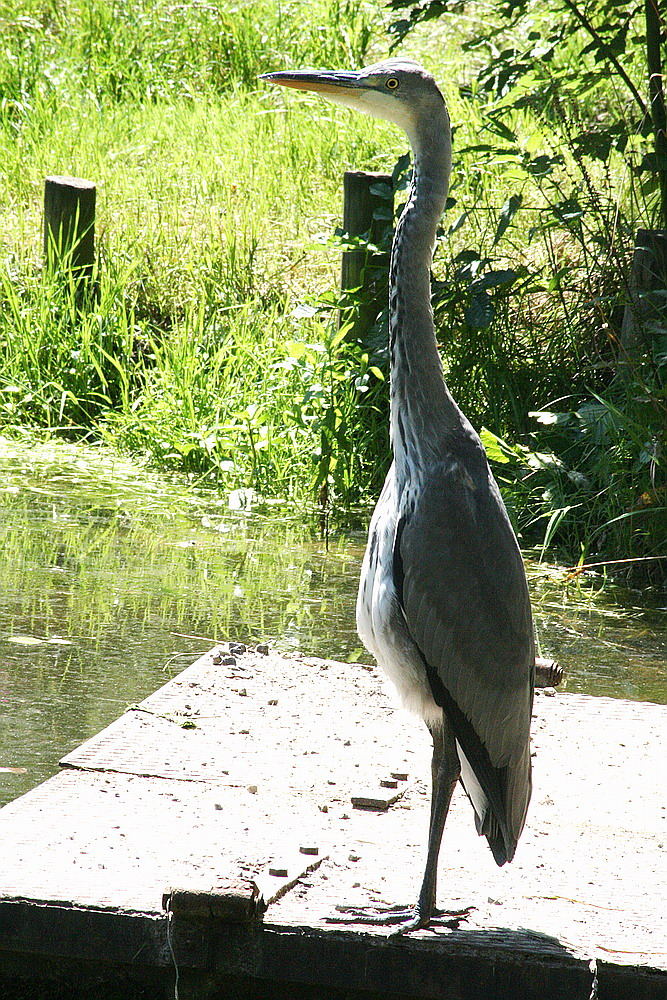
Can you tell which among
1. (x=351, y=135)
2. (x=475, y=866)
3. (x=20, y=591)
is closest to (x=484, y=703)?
(x=475, y=866)

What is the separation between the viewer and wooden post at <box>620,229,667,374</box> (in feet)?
20.2

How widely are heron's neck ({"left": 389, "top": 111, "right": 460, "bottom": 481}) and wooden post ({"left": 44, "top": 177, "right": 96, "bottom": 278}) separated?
517cm

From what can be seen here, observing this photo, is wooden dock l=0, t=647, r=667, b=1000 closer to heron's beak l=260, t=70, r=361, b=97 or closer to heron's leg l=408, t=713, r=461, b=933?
heron's leg l=408, t=713, r=461, b=933

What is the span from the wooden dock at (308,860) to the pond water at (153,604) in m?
0.40

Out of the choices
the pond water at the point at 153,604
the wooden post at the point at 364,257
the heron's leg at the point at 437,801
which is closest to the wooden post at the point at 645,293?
the pond water at the point at 153,604

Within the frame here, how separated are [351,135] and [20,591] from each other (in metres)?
5.89

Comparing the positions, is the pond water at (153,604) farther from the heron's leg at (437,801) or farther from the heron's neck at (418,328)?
the heron's neck at (418,328)

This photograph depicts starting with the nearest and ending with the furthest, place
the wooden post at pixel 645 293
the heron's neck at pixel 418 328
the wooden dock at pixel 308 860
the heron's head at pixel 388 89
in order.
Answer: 1. the wooden dock at pixel 308 860
2. the heron's neck at pixel 418 328
3. the heron's head at pixel 388 89
4. the wooden post at pixel 645 293

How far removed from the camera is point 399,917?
9.17ft

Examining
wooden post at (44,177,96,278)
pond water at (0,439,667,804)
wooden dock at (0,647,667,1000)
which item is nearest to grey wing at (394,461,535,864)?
wooden dock at (0,647,667,1000)

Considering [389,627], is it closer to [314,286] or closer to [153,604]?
[153,604]

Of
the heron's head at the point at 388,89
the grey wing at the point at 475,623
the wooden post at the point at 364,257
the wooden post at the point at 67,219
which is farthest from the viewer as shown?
the wooden post at the point at 67,219

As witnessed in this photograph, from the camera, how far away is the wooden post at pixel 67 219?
318 inches

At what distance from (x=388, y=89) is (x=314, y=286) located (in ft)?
→ 17.6
